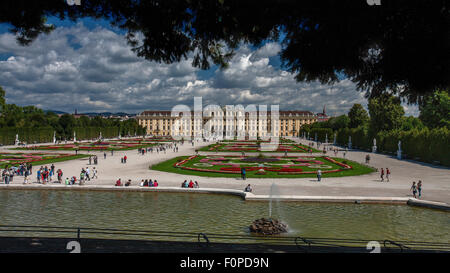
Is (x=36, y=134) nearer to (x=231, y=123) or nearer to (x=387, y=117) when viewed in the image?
(x=387, y=117)

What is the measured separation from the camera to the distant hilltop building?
143125 mm

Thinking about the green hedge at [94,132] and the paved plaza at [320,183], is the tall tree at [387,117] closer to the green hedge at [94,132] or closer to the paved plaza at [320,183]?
the paved plaza at [320,183]

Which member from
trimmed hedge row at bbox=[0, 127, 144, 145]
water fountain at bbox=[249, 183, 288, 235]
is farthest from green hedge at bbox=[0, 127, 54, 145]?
water fountain at bbox=[249, 183, 288, 235]

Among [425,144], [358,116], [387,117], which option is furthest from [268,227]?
[358,116]

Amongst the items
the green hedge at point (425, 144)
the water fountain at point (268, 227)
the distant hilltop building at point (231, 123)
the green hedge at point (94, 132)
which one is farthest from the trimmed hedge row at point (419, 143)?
the distant hilltop building at point (231, 123)

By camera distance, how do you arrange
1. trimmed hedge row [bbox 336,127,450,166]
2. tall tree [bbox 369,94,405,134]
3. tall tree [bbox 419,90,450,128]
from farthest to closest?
tall tree [bbox 369,94,405,134], tall tree [bbox 419,90,450,128], trimmed hedge row [bbox 336,127,450,166]

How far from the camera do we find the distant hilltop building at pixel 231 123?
14312 cm

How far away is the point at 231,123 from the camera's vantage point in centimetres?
14400

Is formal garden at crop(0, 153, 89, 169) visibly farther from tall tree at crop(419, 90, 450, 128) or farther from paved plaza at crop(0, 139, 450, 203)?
tall tree at crop(419, 90, 450, 128)

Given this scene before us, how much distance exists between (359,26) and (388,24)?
75cm

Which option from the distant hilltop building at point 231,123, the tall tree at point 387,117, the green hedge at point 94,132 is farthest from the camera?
the distant hilltop building at point 231,123

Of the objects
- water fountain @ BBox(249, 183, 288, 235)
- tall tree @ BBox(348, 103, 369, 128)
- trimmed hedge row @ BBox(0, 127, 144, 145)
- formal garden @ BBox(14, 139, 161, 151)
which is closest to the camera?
water fountain @ BBox(249, 183, 288, 235)
